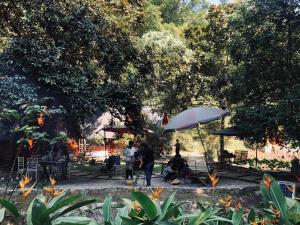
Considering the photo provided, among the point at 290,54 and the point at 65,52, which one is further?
the point at 65,52

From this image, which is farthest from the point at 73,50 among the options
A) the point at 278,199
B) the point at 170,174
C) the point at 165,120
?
the point at 278,199

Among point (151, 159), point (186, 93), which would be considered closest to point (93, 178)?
point (151, 159)

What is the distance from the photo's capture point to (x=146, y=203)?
257cm

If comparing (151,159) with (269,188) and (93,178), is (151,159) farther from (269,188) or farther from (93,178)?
(269,188)

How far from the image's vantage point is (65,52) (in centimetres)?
1574

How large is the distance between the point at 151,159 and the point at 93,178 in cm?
252

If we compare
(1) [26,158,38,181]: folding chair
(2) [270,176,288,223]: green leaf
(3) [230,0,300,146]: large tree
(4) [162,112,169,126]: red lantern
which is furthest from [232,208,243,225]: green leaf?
(4) [162,112,169,126]: red lantern

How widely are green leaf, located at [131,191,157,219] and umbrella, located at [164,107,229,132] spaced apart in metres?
10.0

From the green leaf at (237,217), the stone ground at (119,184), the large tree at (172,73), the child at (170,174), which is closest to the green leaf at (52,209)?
the green leaf at (237,217)

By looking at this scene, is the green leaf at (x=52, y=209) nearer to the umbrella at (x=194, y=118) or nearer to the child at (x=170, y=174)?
the umbrella at (x=194, y=118)

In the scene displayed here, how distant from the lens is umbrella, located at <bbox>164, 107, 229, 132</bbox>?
12602mm

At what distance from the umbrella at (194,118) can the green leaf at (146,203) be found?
10.0 meters

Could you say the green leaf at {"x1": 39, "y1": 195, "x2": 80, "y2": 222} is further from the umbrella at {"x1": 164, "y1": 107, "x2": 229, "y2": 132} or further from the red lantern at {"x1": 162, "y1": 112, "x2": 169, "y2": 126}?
the red lantern at {"x1": 162, "y1": 112, "x2": 169, "y2": 126}

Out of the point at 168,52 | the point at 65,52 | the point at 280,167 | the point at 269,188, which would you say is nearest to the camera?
the point at 269,188
